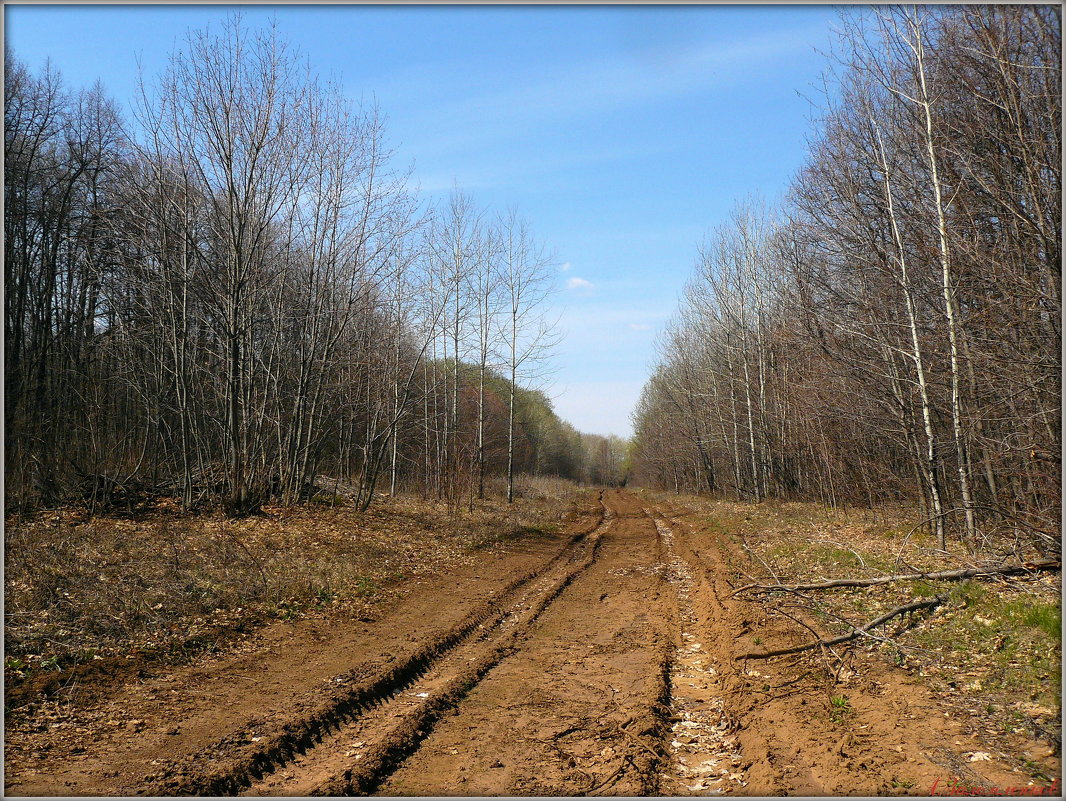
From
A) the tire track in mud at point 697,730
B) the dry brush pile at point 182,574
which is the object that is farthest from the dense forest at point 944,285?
the dry brush pile at point 182,574

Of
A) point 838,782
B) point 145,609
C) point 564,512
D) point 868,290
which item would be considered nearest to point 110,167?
point 145,609

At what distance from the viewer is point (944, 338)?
10.5 metres

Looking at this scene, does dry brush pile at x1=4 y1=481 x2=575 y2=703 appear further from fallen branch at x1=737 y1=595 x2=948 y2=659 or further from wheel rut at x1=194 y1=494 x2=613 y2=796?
fallen branch at x1=737 y1=595 x2=948 y2=659

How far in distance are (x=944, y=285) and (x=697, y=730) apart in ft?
28.5

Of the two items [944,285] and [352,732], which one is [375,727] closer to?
[352,732]

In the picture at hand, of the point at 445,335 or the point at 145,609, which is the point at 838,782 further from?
the point at 445,335

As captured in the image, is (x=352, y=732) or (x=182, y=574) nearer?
(x=352, y=732)

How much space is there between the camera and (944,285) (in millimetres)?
10102

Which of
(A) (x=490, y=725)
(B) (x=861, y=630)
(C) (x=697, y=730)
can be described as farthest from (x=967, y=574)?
(A) (x=490, y=725)

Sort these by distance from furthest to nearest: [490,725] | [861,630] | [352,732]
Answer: [861,630]
[490,725]
[352,732]

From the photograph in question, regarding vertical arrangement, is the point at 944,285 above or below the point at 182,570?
above

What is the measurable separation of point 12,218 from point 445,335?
13.1 m

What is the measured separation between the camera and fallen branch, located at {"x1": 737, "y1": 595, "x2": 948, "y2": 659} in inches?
235

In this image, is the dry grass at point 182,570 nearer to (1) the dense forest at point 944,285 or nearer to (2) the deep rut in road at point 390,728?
(2) the deep rut in road at point 390,728
